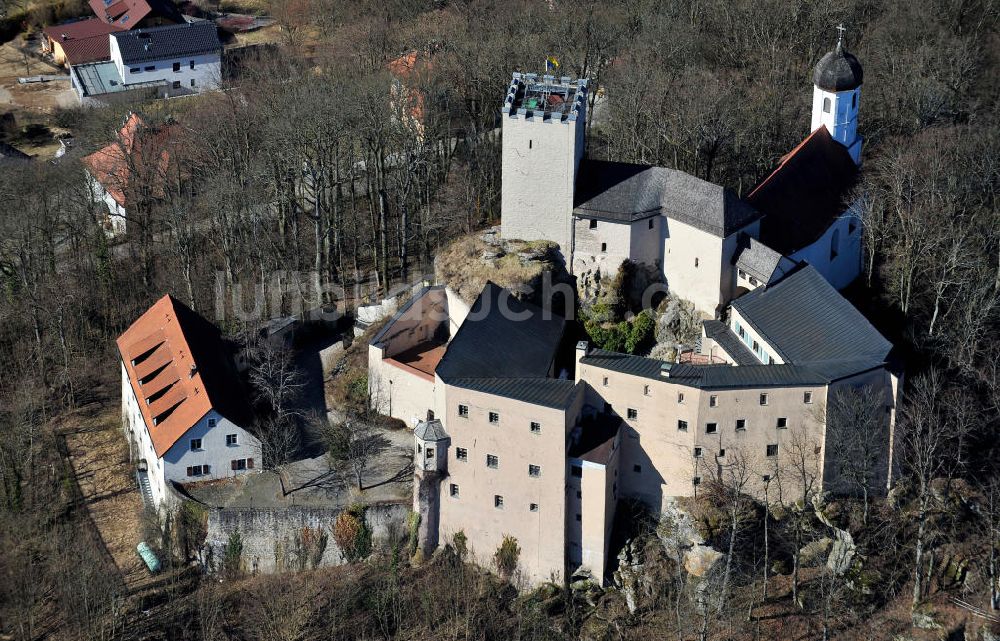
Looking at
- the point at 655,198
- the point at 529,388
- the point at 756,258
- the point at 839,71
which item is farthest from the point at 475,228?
the point at 839,71

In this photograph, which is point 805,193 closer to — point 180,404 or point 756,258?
point 756,258

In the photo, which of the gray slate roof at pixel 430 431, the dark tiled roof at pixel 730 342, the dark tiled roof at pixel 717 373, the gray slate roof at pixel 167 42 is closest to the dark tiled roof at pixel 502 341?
the gray slate roof at pixel 430 431

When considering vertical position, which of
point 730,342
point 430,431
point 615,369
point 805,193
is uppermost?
point 805,193

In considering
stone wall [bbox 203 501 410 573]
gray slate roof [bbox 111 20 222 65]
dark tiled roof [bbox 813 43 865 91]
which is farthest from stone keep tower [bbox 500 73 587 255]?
gray slate roof [bbox 111 20 222 65]

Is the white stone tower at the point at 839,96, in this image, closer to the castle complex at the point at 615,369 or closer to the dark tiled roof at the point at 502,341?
the castle complex at the point at 615,369

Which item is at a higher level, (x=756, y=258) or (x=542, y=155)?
(x=542, y=155)

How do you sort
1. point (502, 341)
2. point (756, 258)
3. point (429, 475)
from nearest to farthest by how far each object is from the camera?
point (429, 475) < point (502, 341) < point (756, 258)

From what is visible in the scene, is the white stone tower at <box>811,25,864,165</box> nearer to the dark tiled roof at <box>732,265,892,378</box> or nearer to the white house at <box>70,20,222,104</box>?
the dark tiled roof at <box>732,265,892,378</box>
